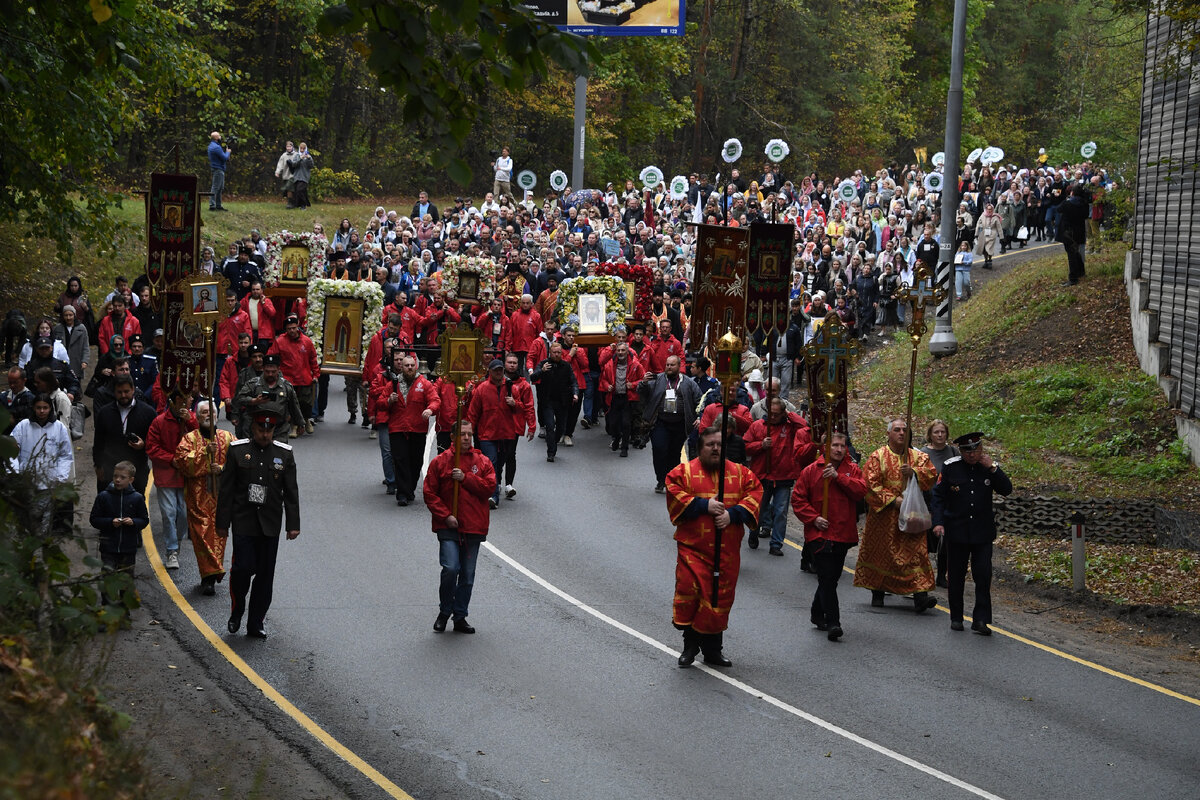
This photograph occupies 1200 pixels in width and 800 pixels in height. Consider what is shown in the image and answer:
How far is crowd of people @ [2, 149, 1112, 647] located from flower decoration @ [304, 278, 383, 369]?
310 millimetres

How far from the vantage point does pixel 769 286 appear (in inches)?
681

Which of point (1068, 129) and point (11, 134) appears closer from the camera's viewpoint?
point (11, 134)

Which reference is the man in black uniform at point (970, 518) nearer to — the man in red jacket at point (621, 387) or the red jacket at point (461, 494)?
the red jacket at point (461, 494)

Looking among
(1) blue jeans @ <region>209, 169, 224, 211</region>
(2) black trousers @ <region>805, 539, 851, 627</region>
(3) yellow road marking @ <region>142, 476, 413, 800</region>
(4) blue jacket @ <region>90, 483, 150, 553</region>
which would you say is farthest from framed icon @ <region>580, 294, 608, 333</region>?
(1) blue jeans @ <region>209, 169, 224, 211</region>

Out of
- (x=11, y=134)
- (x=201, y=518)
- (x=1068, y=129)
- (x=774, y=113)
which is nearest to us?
(x=201, y=518)

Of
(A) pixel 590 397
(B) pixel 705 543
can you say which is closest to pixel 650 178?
(A) pixel 590 397

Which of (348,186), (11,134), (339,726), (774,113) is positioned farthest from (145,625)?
(774,113)

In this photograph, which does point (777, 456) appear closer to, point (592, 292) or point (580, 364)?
point (580, 364)

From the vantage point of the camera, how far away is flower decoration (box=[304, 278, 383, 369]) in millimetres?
22812

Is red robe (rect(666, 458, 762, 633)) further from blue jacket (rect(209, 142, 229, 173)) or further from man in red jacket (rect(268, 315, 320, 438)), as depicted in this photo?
blue jacket (rect(209, 142, 229, 173))

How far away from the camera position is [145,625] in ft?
40.8

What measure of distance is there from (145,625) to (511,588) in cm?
372

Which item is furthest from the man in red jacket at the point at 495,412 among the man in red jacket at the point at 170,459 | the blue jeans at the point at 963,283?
the blue jeans at the point at 963,283

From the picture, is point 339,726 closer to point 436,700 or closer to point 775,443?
point 436,700
